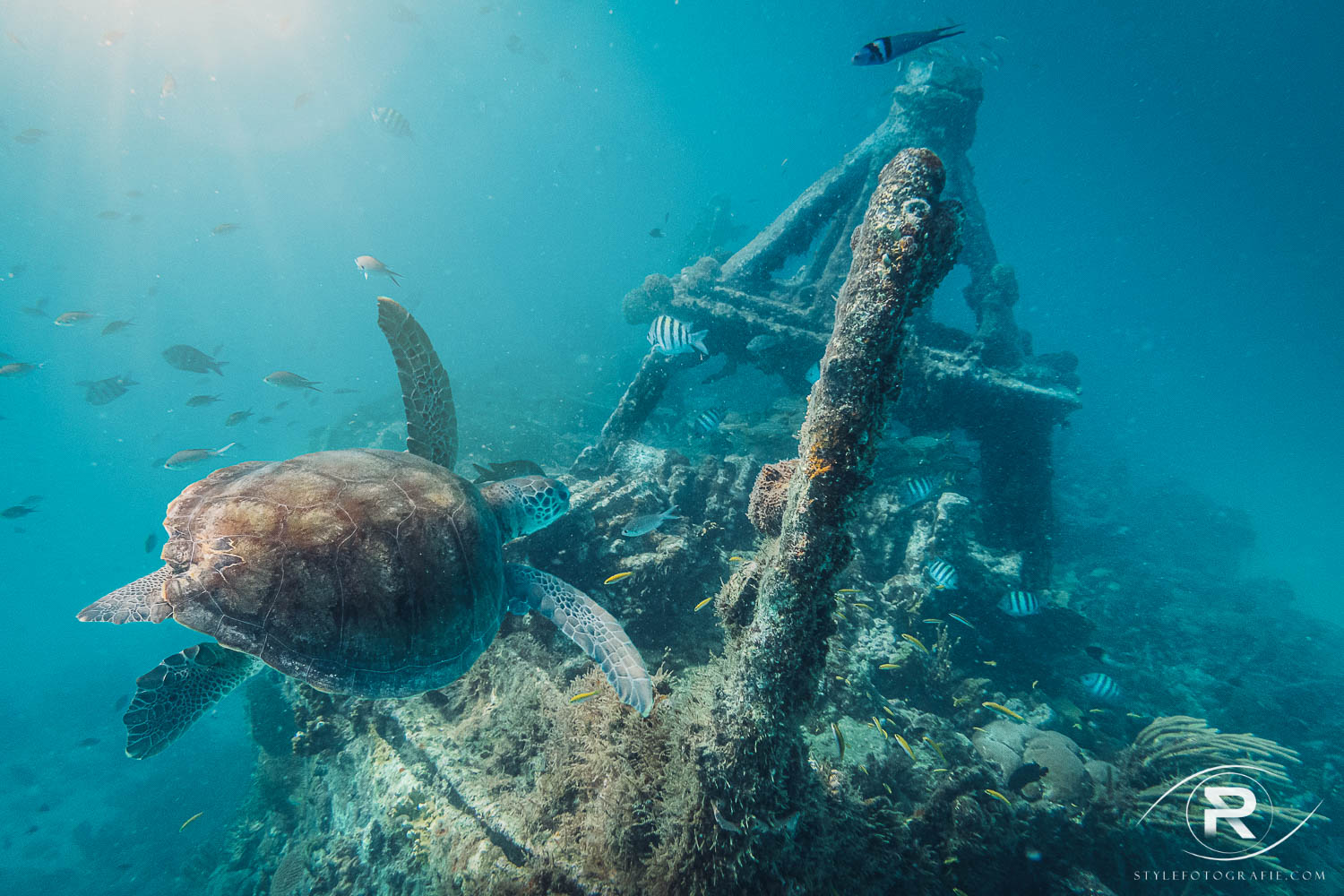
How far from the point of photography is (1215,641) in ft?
39.0

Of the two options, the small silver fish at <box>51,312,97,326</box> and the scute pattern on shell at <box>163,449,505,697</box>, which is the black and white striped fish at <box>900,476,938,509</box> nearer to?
the scute pattern on shell at <box>163,449,505,697</box>

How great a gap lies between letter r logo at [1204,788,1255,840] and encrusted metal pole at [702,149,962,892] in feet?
15.9

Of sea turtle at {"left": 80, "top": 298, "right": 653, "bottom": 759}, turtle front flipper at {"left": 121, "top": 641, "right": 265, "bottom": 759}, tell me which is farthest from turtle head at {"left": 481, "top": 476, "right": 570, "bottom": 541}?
turtle front flipper at {"left": 121, "top": 641, "right": 265, "bottom": 759}

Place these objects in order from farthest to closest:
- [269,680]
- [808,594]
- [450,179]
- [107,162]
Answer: [450,179] → [107,162] → [269,680] → [808,594]

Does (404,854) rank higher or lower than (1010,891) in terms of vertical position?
lower

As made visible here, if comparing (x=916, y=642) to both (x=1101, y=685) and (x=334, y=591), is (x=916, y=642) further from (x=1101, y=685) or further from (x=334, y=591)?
(x=334, y=591)

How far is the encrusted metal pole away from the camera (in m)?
2.07

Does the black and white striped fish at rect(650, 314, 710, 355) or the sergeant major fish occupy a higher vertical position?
the black and white striped fish at rect(650, 314, 710, 355)

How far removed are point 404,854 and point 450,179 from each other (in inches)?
4671

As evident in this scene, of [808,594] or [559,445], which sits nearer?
[808,594]

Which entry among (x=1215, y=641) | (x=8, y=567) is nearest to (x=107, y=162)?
(x=8, y=567)

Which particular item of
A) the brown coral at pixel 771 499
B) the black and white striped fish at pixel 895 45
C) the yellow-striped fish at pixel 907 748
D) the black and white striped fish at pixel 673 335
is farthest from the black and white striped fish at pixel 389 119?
the yellow-striped fish at pixel 907 748

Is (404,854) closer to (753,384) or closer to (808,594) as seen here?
(808,594)

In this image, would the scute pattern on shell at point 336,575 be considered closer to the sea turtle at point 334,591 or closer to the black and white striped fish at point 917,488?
the sea turtle at point 334,591
